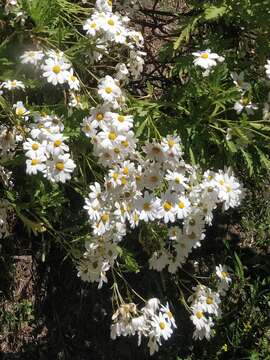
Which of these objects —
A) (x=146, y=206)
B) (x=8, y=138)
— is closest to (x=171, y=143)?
(x=146, y=206)

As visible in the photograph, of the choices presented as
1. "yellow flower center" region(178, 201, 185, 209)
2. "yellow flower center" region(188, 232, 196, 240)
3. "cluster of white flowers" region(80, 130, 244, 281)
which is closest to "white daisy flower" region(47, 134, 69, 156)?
"cluster of white flowers" region(80, 130, 244, 281)

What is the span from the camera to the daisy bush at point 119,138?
2.21 meters

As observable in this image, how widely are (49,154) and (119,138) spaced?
25cm

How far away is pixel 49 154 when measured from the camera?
2131 millimetres

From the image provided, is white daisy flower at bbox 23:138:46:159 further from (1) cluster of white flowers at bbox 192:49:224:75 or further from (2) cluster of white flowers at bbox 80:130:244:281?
(1) cluster of white flowers at bbox 192:49:224:75

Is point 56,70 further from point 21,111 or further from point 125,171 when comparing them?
point 125,171

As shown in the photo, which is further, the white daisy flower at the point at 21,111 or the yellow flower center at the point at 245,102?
the yellow flower center at the point at 245,102

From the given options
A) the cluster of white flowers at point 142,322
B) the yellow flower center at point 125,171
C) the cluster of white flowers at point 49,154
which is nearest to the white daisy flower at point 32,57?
the cluster of white flowers at point 49,154

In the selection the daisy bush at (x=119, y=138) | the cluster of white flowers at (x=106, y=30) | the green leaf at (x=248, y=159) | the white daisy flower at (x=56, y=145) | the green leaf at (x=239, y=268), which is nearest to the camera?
the white daisy flower at (x=56, y=145)

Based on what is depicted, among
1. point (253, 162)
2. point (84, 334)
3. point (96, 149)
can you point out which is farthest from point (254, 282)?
point (96, 149)

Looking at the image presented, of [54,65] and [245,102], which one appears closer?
[54,65]

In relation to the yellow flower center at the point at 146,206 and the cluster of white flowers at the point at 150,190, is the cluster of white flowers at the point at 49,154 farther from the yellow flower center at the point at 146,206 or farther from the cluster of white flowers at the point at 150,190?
the yellow flower center at the point at 146,206

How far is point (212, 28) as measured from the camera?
2.88m

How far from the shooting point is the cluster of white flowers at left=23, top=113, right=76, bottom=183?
212 centimetres
